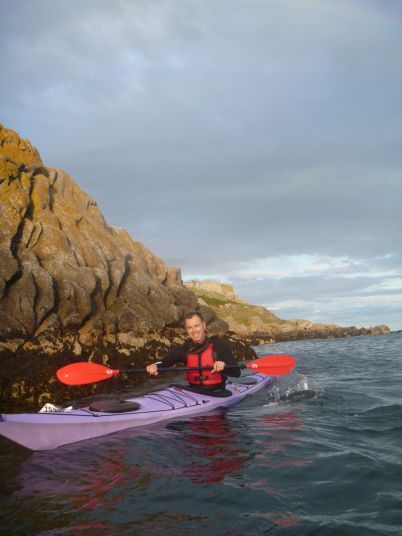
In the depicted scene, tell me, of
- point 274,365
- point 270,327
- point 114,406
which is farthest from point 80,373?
point 270,327

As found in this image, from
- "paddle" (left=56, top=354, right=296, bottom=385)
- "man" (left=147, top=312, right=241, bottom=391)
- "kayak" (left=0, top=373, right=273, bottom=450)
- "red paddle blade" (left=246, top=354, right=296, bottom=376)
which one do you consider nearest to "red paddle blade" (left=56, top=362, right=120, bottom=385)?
"paddle" (left=56, top=354, right=296, bottom=385)

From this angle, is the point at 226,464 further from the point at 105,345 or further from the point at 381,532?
the point at 105,345

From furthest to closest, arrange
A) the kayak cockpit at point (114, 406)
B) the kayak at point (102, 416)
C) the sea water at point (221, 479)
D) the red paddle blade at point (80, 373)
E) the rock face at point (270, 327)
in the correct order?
the rock face at point (270, 327), the red paddle blade at point (80, 373), the kayak cockpit at point (114, 406), the kayak at point (102, 416), the sea water at point (221, 479)

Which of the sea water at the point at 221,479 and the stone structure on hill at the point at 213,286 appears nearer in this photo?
the sea water at the point at 221,479

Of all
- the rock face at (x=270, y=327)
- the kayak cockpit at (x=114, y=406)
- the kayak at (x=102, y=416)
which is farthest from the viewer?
the rock face at (x=270, y=327)

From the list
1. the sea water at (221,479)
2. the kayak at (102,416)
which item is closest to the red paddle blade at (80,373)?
the kayak at (102,416)

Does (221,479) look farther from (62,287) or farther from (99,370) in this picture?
(62,287)

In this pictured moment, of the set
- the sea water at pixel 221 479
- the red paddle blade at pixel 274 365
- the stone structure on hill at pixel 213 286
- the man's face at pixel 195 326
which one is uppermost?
the stone structure on hill at pixel 213 286

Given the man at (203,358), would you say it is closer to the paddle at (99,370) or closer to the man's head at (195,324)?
the man's head at (195,324)

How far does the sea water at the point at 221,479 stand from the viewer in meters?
3.49

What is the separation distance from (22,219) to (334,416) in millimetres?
15297

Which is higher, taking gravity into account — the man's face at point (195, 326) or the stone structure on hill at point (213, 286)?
the stone structure on hill at point (213, 286)

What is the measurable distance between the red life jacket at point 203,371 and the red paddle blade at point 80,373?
4.85 ft

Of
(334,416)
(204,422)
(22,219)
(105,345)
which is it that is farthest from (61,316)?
(334,416)
